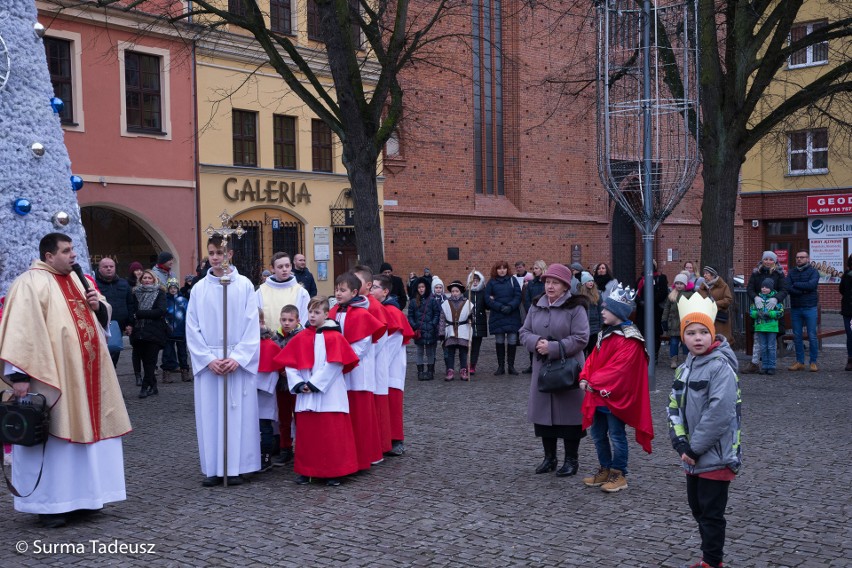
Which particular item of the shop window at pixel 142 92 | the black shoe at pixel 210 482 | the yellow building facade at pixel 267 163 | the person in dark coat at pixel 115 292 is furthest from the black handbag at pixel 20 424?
the yellow building facade at pixel 267 163

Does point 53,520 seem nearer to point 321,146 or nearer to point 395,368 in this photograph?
point 395,368

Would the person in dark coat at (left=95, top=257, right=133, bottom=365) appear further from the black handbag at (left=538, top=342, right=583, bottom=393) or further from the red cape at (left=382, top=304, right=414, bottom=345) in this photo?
the black handbag at (left=538, top=342, right=583, bottom=393)

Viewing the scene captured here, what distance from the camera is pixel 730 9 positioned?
712 inches

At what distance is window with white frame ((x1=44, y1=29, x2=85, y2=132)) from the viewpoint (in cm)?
2195

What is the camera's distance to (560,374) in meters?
8.02

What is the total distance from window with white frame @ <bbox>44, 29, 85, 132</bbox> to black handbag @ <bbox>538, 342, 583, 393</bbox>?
1716 cm

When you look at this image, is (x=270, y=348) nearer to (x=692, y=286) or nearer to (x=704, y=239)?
(x=692, y=286)

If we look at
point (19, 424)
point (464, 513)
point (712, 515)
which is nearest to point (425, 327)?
point (464, 513)

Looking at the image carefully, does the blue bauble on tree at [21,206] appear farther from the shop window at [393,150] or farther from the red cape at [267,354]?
the shop window at [393,150]

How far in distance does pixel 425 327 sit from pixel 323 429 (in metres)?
7.27

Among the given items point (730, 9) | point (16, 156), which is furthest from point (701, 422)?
point (730, 9)

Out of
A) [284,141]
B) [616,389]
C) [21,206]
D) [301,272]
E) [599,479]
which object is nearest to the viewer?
[616,389]

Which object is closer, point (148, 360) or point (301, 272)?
point (148, 360)

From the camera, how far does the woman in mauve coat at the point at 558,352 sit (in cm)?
812
